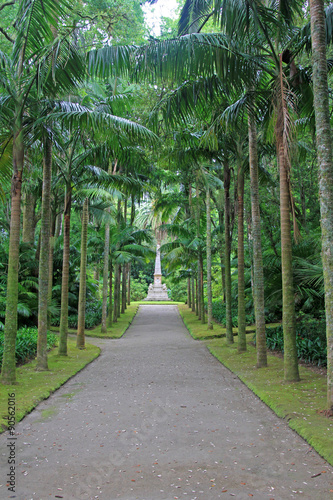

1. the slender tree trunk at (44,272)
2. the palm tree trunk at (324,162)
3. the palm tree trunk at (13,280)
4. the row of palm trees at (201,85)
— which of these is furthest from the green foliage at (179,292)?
the palm tree trunk at (324,162)

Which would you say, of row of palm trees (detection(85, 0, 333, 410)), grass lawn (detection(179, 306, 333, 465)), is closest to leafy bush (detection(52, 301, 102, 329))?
grass lawn (detection(179, 306, 333, 465))

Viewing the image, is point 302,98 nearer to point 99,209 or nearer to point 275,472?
point 275,472

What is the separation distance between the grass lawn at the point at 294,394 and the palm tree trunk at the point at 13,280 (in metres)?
4.74

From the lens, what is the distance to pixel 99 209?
15773 mm

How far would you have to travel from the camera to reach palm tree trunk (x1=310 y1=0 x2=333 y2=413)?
582cm

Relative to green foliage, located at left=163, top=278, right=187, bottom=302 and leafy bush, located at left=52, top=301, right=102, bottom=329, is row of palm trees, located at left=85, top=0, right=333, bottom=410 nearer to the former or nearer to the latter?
leafy bush, located at left=52, top=301, right=102, bottom=329

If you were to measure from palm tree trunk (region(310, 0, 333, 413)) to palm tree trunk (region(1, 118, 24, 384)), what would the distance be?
18.6ft

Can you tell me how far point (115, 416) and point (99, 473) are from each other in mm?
2030

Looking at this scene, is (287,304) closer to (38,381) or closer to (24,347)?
(38,381)

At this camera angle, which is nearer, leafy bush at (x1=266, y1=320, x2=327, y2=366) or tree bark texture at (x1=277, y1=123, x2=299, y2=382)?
tree bark texture at (x1=277, y1=123, x2=299, y2=382)

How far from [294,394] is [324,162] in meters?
3.97

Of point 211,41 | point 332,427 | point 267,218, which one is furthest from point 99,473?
point 267,218

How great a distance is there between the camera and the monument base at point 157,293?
44400 millimetres

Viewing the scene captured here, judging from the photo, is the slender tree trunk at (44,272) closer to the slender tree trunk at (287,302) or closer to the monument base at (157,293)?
the slender tree trunk at (287,302)
